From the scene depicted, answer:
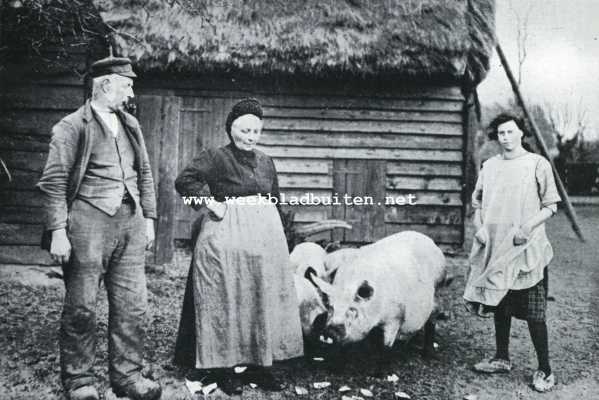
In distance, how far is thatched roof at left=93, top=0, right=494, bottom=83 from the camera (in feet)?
24.2

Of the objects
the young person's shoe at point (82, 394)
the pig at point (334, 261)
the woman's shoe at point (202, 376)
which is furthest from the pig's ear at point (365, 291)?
the young person's shoe at point (82, 394)

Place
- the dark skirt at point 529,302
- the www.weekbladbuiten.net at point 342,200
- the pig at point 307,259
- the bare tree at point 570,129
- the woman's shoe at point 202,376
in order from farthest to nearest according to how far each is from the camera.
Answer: the bare tree at point 570,129 → the www.weekbladbuiten.net at point 342,200 → the pig at point 307,259 → the dark skirt at point 529,302 → the woman's shoe at point 202,376

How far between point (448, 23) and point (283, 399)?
22.0ft

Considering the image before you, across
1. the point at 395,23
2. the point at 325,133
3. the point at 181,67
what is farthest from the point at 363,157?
the point at 181,67

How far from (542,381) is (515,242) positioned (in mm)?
1025

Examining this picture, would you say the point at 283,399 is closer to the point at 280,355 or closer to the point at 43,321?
the point at 280,355

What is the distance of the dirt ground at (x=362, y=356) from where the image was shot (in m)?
3.45

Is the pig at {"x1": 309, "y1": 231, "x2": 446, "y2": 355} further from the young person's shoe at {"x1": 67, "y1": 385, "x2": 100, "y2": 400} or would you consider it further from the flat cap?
the flat cap

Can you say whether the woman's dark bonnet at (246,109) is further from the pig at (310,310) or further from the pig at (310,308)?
the pig at (310,310)

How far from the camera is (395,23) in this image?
7836 millimetres

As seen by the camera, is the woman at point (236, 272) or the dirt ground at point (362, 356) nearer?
the woman at point (236, 272)

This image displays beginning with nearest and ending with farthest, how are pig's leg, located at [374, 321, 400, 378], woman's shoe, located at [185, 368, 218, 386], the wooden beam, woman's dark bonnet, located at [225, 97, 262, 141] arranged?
1. woman's dark bonnet, located at [225, 97, 262, 141]
2. woman's shoe, located at [185, 368, 218, 386]
3. pig's leg, located at [374, 321, 400, 378]
4. the wooden beam

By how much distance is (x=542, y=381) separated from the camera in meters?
3.53

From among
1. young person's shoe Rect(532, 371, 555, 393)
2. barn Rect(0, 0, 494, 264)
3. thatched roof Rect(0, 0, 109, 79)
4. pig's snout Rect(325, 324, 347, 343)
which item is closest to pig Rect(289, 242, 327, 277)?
pig's snout Rect(325, 324, 347, 343)
